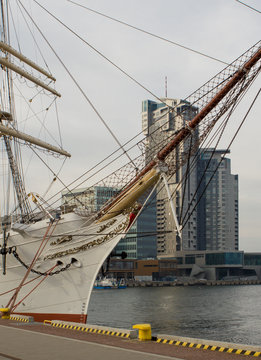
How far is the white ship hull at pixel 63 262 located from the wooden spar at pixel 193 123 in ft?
4.47

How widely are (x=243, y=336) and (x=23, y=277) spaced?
1398 centimetres

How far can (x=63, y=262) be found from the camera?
21891 mm

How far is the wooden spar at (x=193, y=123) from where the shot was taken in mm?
17422

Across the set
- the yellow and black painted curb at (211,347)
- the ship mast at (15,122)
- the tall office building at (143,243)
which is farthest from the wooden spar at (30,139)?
the tall office building at (143,243)

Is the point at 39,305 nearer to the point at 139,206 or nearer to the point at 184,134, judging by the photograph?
the point at 139,206

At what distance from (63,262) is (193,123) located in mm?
8411

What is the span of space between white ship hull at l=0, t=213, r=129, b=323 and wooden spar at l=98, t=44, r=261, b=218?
1362 mm

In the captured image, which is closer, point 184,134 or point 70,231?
point 184,134

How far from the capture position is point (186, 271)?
151 metres

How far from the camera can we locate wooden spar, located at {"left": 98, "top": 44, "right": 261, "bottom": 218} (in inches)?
686

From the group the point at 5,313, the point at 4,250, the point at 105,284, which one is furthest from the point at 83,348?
the point at 105,284

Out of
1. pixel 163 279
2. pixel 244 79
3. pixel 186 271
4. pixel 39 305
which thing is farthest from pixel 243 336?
pixel 186 271

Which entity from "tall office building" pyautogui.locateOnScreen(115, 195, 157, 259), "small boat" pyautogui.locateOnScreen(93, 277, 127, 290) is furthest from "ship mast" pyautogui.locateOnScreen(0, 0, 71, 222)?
"tall office building" pyautogui.locateOnScreen(115, 195, 157, 259)

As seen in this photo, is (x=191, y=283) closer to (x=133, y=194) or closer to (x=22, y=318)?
(x=133, y=194)
